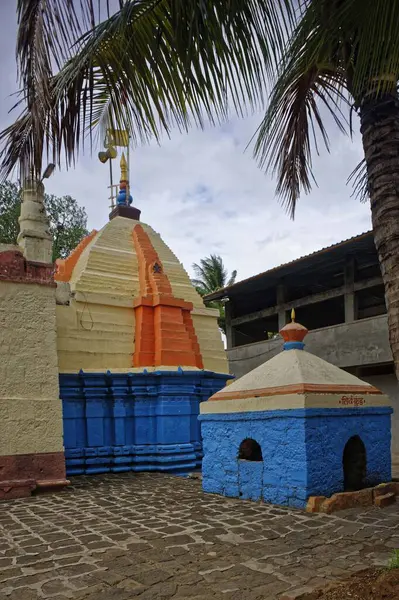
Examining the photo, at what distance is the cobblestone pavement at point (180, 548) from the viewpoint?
11.4 feet

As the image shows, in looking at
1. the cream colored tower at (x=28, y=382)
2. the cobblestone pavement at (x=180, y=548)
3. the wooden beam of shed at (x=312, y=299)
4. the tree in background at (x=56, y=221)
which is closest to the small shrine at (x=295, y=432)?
the cobblestone pavement at (x=180, y=548)

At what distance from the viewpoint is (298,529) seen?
4.89m

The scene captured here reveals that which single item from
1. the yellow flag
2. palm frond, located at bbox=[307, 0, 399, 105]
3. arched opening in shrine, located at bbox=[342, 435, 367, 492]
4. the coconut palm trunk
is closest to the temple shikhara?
arched opening in shrine, located at bbox=[342, 435, 367, 492]

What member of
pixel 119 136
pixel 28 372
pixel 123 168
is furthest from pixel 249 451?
pixel 123 168

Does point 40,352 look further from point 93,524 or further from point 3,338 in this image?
point 93,524

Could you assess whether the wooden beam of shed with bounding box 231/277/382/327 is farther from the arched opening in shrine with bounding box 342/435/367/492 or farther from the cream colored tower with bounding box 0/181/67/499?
the cream colored tower with bounding box 0/181/67/499

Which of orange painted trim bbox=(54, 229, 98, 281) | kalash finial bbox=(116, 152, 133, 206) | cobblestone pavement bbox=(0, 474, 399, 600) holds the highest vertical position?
kalash finial bbox=(116, 152, 133, 206)

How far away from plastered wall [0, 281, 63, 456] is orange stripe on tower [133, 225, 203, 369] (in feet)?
8.02

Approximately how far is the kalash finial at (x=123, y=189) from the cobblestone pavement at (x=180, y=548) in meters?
7.75

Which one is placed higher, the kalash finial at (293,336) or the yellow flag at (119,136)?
the yellow flag at (119,136)

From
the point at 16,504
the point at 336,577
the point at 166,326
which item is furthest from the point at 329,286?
the point at 336,577

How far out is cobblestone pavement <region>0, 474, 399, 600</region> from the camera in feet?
11.4

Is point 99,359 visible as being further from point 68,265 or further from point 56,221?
point 56,221

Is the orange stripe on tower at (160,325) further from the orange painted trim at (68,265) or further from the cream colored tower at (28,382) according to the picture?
the cream colored tower at (28,382)
